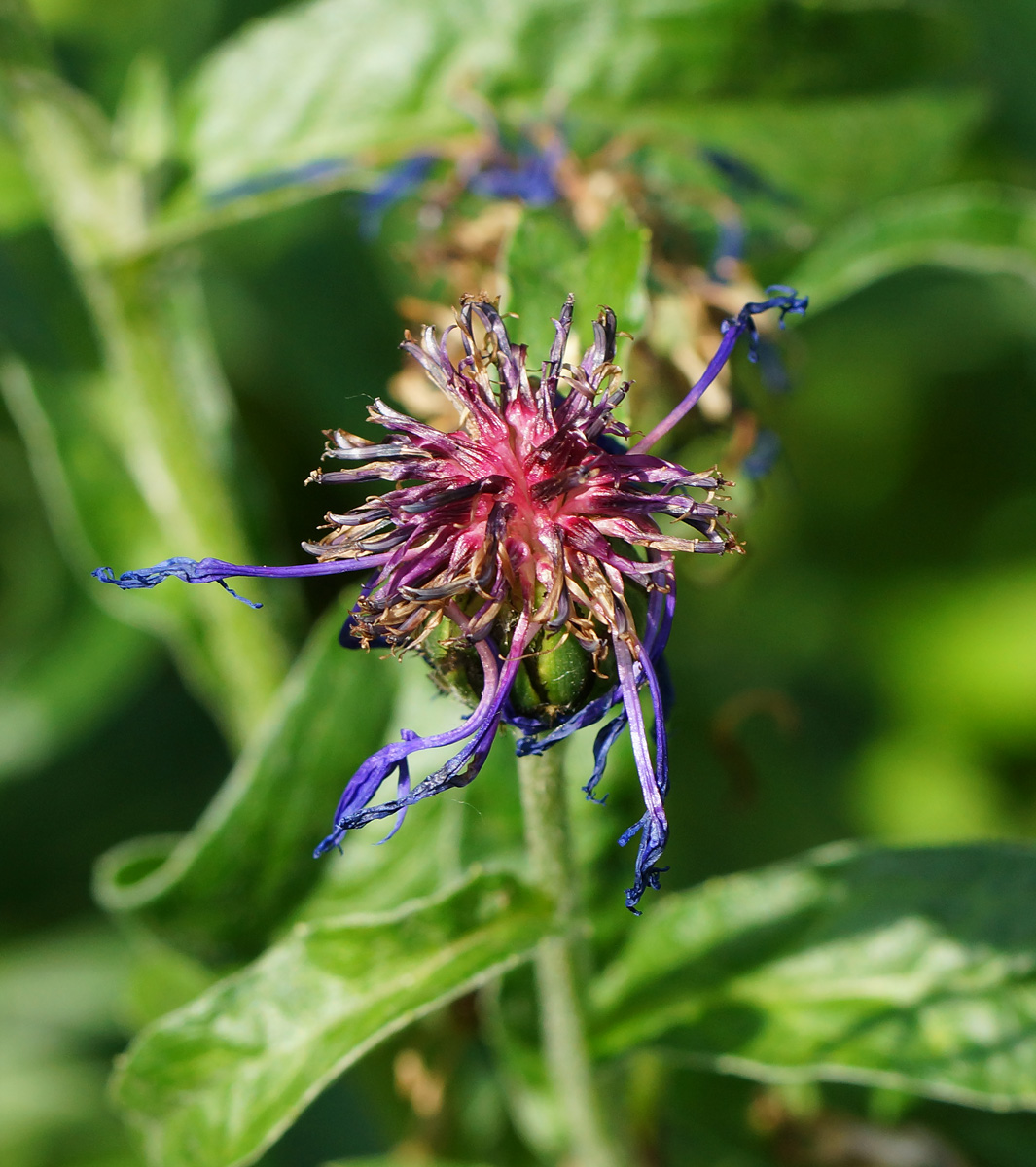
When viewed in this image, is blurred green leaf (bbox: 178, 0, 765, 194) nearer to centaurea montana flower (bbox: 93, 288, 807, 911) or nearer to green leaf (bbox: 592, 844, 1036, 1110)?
centaurea montana flower (bbox: 93, 288, 807, 911)

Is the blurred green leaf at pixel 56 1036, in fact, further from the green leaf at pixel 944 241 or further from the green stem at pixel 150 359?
the green leaf at pixel 944 241

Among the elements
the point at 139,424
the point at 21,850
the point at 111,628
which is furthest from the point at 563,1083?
the point at 21,850

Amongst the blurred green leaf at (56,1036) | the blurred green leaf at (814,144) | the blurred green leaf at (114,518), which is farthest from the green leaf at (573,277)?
the blurred green leaf at (56,1036)

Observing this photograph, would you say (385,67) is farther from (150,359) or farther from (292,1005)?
(292,1005)

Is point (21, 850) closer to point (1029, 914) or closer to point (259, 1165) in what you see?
point (259, 1165)

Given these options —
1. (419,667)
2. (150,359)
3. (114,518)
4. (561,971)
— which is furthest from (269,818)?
(150,359)
